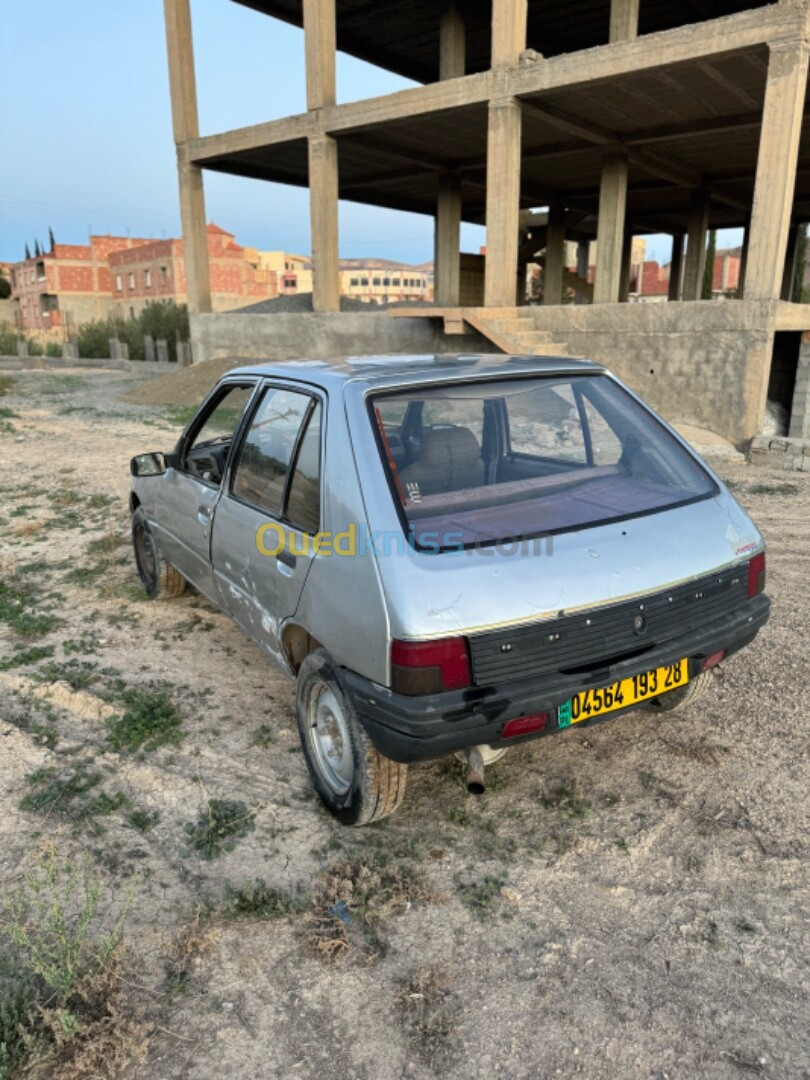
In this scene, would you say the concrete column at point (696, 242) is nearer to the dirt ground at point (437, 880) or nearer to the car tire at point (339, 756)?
the dirt ground at point (437, 880)

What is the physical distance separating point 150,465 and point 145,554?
1.01 meters

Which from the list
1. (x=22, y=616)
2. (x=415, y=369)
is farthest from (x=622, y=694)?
(x=22, y=616)

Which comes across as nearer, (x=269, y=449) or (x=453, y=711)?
(x=453, y=711)

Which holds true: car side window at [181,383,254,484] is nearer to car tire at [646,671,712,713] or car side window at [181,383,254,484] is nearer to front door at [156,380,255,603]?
front door at [156,380,255,603]

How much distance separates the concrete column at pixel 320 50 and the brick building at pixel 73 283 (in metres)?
48.6

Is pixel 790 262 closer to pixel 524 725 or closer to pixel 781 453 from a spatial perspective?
pixel 781 453

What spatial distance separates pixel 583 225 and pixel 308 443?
97.7 ft

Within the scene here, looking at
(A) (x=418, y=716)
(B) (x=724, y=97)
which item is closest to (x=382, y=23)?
(B) (x=724, y=97)

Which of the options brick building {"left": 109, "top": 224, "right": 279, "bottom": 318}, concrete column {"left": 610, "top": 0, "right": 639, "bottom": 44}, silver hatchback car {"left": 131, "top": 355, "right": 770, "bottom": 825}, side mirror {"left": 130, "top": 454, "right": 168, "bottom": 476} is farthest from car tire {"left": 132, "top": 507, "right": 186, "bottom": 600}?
brick building {"left": 109, "top": 224, "right": 279, "bottom": 318}

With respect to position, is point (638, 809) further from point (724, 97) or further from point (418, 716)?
point (724, 97)

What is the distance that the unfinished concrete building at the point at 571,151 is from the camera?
35.9ft

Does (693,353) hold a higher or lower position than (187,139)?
lower

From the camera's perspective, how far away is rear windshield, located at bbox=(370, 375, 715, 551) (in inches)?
111

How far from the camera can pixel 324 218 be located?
16969 millimetres
